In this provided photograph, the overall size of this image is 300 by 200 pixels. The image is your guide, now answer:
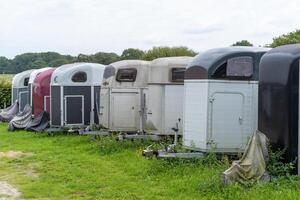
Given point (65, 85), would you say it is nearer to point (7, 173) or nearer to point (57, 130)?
point (57, 130)

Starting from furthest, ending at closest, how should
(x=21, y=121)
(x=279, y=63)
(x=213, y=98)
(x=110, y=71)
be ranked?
(x=21, y=121) → (x=110, y=71) → (x=213, y=98) → (x=279, y=63)

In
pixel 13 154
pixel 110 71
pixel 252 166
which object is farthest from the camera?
pixel 110 71

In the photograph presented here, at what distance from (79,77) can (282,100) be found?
10.5m

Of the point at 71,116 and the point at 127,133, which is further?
the point at 71,116

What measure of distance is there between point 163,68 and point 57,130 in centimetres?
631

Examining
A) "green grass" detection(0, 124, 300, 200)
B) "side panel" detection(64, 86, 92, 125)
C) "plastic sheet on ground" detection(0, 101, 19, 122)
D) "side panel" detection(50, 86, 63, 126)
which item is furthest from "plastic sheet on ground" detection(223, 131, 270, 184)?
"plastic sheet on ground" detection(0, 101, 19, 122)

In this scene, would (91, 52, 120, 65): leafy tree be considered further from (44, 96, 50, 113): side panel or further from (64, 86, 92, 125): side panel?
(64, 86, 92, 125): side panel

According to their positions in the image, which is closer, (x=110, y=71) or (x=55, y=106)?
(x=110, y=71)

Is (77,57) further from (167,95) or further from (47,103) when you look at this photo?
(167,95)

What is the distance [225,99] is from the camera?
1041 centimetres

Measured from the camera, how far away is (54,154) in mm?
14250

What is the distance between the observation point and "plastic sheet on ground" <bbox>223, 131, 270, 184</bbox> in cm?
839

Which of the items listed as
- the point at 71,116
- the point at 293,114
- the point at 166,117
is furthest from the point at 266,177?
the point at 71,116

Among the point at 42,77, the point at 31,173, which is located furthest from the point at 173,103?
the point at 42,77
